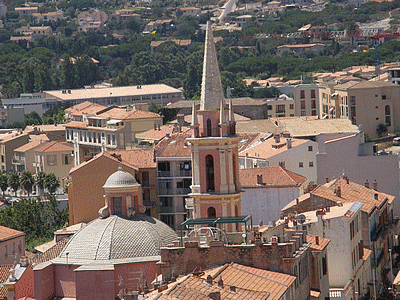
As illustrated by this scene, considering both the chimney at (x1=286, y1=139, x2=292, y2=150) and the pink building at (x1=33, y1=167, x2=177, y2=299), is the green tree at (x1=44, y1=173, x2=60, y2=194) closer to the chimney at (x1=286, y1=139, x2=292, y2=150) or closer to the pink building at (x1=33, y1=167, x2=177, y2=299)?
the chimney at (x1=286, y1=139, x2=292, y2=150)

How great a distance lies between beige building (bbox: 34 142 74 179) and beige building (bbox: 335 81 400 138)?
2785cm

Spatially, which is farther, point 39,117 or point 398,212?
point 39,117

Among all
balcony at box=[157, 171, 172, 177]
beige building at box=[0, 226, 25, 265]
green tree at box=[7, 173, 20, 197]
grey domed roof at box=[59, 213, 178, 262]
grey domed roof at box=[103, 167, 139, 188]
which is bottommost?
green tree at box=[7, 173, 20, 197]

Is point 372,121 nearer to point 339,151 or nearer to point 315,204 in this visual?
point 339,151

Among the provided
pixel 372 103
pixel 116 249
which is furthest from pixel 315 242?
pixel 372 103

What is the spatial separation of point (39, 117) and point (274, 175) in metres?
108

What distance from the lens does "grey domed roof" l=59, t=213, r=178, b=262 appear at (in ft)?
147

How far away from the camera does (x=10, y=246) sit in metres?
70.8

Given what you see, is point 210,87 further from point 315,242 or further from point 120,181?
point 315,242

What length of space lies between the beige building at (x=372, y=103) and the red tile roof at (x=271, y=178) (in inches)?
1816

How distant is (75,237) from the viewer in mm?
46562

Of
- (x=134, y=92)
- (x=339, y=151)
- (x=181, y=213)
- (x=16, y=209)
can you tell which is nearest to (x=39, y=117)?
(x=134, y=92)

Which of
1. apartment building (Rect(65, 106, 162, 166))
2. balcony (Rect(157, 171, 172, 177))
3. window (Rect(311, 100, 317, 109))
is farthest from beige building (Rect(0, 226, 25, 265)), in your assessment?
window (Rect(311, 100, 317, 109))

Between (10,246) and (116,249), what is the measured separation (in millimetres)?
27217
